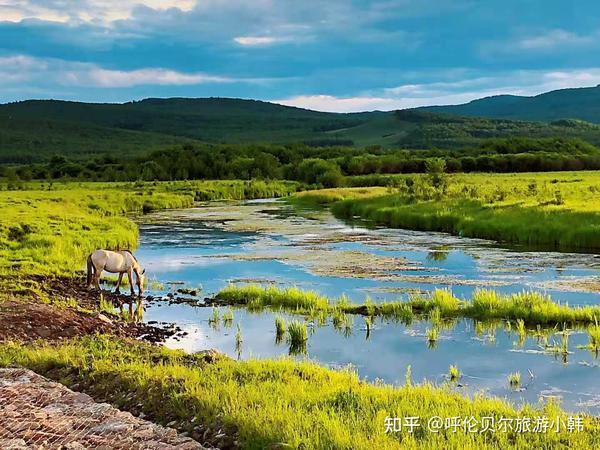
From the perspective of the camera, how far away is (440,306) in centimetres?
1909

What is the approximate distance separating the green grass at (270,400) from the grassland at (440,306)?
7078mm

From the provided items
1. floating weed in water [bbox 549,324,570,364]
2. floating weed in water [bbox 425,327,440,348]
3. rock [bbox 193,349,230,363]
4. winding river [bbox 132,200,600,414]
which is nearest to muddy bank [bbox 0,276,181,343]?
winding river [bbox 132,200,600,414]

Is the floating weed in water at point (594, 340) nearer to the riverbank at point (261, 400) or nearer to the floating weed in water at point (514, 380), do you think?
the floating weed in water at point (514, 380)

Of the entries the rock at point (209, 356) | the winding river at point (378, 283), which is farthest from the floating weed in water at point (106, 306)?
the rock at point (209, 356)

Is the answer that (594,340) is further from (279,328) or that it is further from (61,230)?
(61,230)

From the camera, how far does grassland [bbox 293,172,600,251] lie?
33.7m

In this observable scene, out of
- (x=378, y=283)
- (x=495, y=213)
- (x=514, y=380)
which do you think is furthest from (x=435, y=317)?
(x=495, y=213)

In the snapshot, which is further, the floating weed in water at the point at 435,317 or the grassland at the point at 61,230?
the grassland at the point at 61,230

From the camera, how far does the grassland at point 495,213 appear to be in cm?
3366

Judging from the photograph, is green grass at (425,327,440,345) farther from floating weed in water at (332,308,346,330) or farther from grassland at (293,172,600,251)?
grassland at (293,172,600,251)

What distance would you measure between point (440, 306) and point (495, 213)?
2160 centimetres

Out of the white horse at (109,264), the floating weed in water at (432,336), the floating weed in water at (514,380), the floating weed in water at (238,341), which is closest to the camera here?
the floating weed in water at (514,380)

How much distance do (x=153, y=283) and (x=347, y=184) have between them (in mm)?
69273

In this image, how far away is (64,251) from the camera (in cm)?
2758
